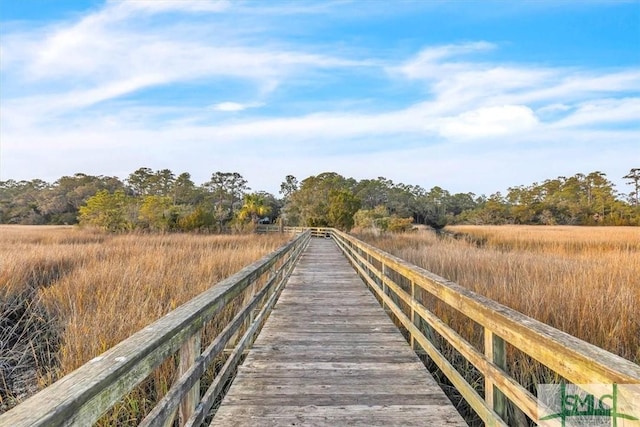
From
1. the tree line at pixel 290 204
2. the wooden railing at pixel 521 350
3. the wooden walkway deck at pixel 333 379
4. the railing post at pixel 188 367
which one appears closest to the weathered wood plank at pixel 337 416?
the wooden walkway deck at pixel 333 379

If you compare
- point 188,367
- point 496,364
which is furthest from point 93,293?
point 496,364

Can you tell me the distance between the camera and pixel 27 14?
10688 millimetres

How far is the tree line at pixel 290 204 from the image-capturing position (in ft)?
90.0

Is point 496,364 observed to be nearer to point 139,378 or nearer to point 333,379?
point 333,379

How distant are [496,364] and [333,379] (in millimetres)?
1475

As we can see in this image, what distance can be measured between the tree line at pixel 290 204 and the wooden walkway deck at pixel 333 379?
1960 centimetres

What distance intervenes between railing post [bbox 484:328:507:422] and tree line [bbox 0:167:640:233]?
72.6 ft

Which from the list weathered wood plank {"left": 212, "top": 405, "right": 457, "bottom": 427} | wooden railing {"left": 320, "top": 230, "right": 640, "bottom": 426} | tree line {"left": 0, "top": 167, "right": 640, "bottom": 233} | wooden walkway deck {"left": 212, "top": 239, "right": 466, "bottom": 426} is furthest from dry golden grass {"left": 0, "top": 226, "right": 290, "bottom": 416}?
tree line {"left": 0, "top": 167, "right": 640, "bottom": 233}

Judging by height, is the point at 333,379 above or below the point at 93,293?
below

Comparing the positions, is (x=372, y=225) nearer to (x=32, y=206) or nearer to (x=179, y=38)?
(x=179, y=38)

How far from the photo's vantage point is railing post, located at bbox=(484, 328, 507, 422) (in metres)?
1.78

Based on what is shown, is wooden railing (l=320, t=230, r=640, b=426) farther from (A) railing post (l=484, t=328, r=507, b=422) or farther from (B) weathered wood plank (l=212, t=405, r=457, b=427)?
(B) weathered wood plank (l=212, t=405, r=457, b=427)

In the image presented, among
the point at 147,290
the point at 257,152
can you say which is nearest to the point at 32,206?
the point at 257,152

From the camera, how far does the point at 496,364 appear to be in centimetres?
181
